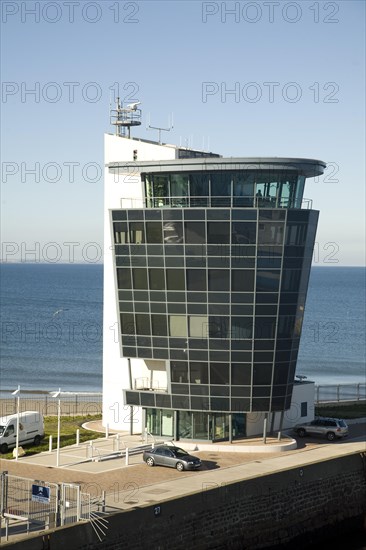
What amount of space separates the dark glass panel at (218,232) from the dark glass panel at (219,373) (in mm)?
6475

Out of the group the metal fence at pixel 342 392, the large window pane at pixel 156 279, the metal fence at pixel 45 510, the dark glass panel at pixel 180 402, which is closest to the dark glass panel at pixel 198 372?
the dark glass panel at pixel 180 402

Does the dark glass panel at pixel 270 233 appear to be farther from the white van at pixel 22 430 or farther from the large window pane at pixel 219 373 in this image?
the white van at pixel 22 430

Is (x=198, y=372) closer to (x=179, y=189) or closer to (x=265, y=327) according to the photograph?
(x=265, y=327)

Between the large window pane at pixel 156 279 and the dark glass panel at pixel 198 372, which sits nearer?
the large window pane at pixel 156 279

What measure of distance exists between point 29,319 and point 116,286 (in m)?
140

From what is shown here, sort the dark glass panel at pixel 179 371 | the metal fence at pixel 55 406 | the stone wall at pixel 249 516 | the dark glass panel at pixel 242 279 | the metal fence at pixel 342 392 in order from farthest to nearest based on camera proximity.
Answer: the metal fence at pixel 342 392, the metal fence at pixel 55 406, the dark glass panel at pixel 179 371, the dark glass panel at pixel 242 279, the stone wall at pixel 249 516

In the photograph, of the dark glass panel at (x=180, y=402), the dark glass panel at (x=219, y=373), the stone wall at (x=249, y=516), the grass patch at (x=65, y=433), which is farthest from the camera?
the dark glass panel at (x=180, y=402)

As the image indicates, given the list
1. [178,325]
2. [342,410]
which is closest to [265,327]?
[178,325]

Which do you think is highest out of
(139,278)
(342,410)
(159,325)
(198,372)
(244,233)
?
(244,233)

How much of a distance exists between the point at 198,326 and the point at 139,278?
4051 mm

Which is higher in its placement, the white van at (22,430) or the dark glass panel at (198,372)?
the dark glass panel at (198,372)

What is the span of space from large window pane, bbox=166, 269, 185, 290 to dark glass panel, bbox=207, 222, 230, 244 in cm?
233

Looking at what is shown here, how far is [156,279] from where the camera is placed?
57.2m

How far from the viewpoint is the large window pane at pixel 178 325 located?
57.0 meters
